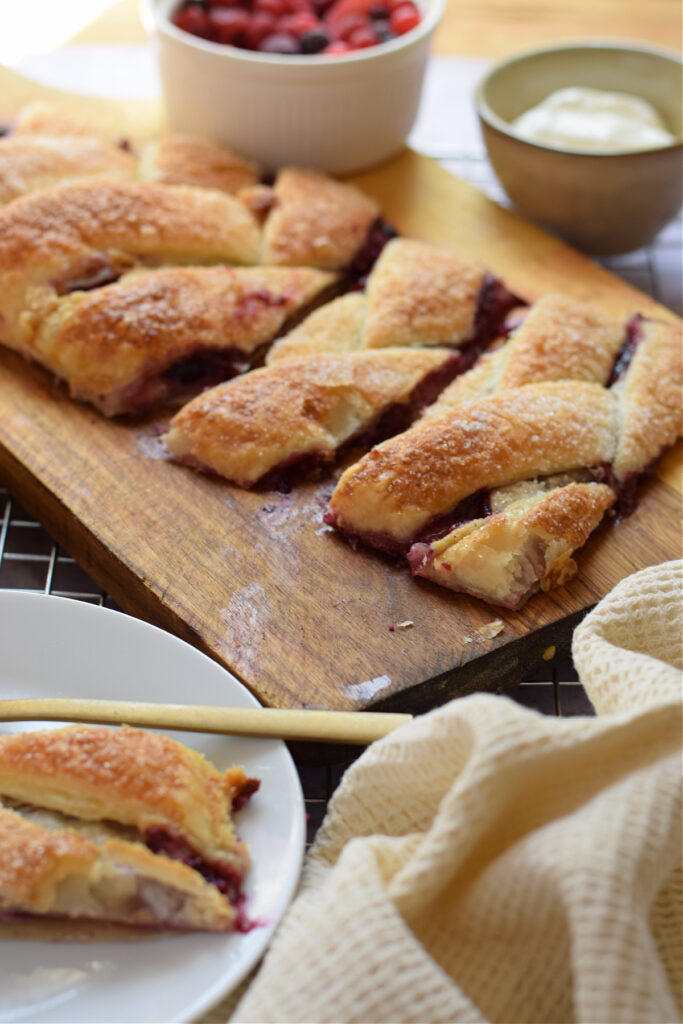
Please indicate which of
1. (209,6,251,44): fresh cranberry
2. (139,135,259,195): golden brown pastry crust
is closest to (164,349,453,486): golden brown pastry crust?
(139,135,259,195): golden brown pastry crust

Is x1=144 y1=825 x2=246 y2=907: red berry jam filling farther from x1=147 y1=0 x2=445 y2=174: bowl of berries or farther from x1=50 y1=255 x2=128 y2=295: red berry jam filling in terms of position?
x1=147 y1=0 x2=445 y2=174: bowl of berries

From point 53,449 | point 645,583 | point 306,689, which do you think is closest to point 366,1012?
point 306,689

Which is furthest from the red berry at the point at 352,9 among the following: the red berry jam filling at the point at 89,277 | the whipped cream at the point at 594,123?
the red berry jam filling at the point at 89,277

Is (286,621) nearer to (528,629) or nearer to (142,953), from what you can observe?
(528,629)

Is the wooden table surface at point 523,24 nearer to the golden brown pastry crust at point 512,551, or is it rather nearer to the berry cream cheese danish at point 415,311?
the berry cream cheese danish at point 415,311

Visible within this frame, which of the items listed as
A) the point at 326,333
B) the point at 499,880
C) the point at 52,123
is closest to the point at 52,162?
the point at 52,123
